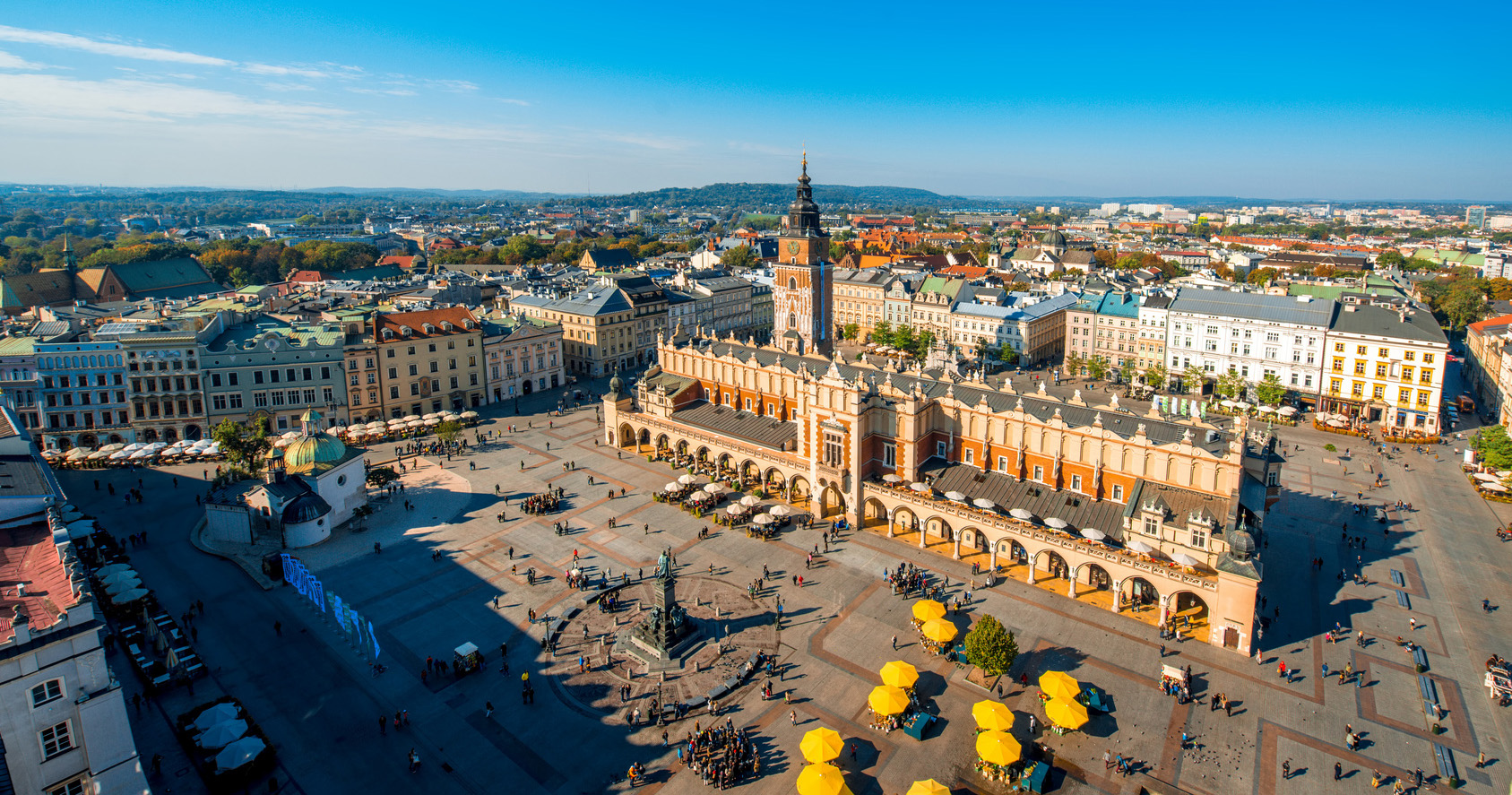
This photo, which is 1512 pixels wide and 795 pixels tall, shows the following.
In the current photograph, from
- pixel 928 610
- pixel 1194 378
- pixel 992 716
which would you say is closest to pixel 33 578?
pixel 992 716

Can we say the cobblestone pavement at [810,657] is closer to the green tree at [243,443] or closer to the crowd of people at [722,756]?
the crowd of people at [722,756]

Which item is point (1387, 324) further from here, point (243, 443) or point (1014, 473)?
point (243, 443)

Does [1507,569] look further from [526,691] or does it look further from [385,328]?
[385,328]

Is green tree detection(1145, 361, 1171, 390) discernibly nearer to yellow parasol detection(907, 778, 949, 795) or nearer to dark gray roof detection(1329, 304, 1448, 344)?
dark gray roof detection(1329, 304, 1448, 344)

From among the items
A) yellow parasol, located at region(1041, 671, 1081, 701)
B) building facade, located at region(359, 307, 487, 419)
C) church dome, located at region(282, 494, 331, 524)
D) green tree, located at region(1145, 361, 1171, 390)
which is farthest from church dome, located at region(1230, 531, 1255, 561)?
building facade, located at region(359, 307, 487, 419)

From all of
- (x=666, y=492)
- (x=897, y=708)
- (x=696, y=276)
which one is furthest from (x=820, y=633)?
(x=696, y=276)

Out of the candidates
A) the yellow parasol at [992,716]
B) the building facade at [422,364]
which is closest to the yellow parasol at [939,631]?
the yellow parasol at [992,716]

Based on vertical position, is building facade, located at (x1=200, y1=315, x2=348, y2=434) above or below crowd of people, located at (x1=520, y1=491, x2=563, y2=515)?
above
